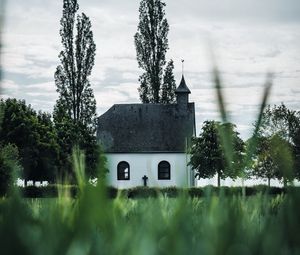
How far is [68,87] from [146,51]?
8.58 meters

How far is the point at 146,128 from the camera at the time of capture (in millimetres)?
60812

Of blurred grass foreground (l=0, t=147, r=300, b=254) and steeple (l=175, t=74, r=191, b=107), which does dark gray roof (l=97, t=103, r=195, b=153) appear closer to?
steeple (l=175, t=74, r=191, b=107)

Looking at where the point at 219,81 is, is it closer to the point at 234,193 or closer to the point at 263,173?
the point at 234,193

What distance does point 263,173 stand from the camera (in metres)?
60.1

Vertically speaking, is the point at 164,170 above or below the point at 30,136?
below

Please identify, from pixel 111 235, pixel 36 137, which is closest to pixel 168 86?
pixel 36 137

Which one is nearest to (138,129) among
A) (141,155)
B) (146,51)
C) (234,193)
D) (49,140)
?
(141,155)

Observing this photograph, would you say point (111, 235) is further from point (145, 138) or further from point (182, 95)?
point (182, 95)

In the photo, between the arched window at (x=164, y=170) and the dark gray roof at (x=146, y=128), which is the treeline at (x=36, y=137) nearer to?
the dark gray roof at (x=146, y=128)

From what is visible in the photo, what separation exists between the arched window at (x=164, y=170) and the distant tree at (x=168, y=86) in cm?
691

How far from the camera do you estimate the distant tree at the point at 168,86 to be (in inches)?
2140

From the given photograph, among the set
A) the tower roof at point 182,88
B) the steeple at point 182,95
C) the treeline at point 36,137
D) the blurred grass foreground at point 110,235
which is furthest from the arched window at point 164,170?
the blurred grass foreground at point 110,235

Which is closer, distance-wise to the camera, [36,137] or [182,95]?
[36,137]

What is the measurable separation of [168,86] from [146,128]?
7.17 meters
